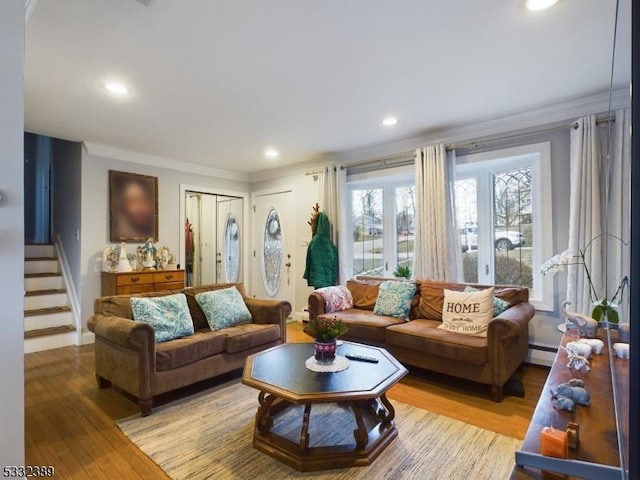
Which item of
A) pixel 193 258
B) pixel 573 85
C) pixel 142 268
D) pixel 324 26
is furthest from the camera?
pixel 193 258

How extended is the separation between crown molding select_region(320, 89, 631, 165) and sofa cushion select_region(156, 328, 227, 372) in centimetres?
296

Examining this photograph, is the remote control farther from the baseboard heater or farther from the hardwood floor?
the baseboard heater

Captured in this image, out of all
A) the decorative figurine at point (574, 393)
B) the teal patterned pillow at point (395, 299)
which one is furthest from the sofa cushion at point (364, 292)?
the decorative figurine at point (574, 393)

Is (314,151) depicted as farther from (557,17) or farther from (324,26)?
(557,17)

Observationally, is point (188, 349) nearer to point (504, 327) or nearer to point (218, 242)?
point (504, 327)

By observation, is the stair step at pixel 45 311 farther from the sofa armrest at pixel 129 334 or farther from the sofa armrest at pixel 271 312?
the sofa armrest at pixel 271 312

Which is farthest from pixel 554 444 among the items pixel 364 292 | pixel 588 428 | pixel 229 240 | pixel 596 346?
pixel 229 240

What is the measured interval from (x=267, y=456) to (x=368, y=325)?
63.2 inches

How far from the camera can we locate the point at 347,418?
92.0 inches

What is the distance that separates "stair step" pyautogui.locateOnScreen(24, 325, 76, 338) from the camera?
3938 mm

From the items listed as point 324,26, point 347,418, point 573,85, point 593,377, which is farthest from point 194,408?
point 573,85

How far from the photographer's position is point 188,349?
267 centimetres

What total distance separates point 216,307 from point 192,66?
2042 mm

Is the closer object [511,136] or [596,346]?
[596,346]
